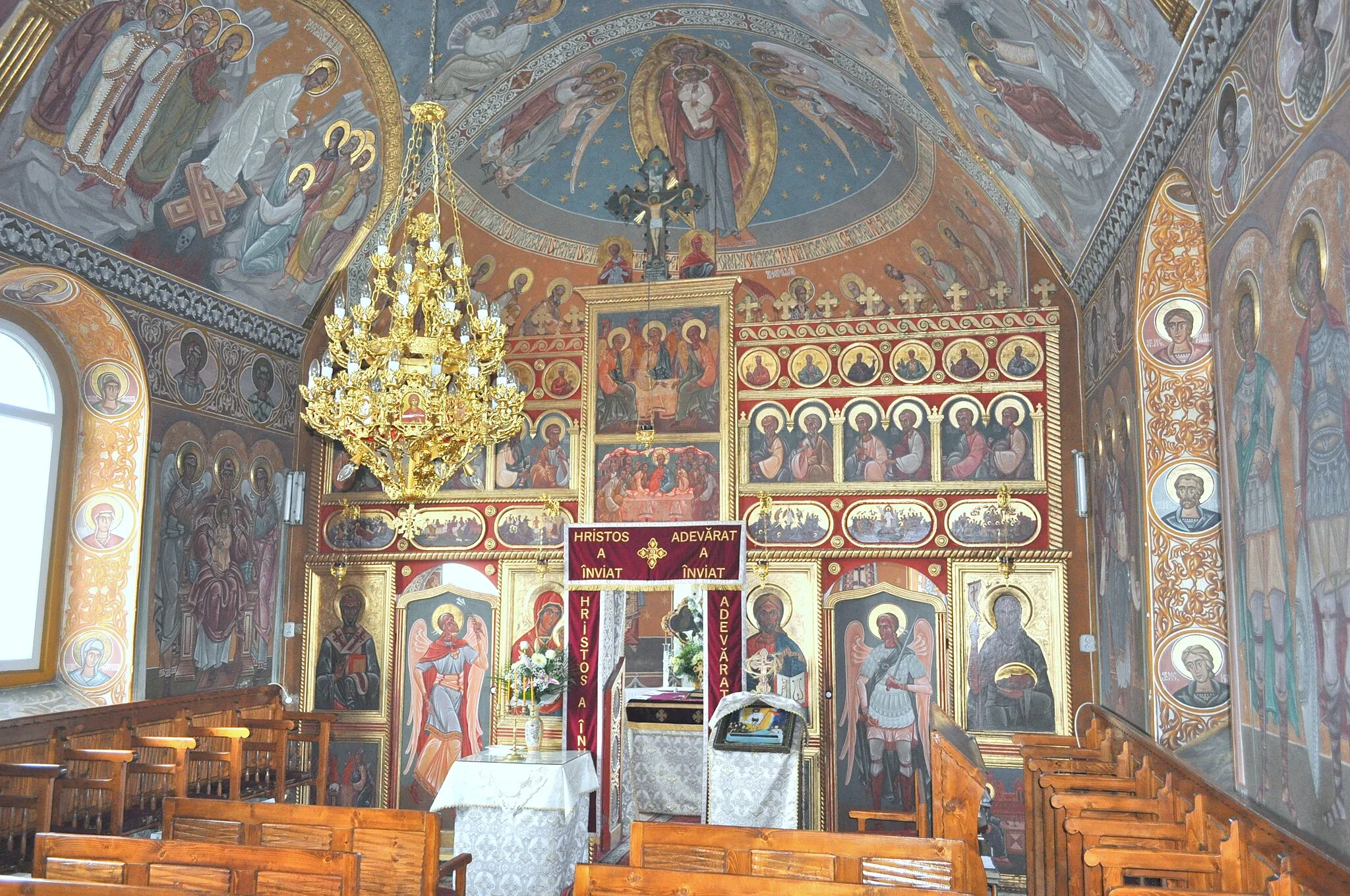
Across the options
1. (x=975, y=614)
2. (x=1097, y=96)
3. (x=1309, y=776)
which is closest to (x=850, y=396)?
(x=975, y=614)

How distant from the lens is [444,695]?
39.1ft

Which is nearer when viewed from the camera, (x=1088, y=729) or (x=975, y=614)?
(x=1088, y=729)

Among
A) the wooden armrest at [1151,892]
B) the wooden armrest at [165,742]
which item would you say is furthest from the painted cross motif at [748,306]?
the wooden armrest at [1151,892]

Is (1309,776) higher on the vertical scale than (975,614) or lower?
lower

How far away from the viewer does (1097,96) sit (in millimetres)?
7090

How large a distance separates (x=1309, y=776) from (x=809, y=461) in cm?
697

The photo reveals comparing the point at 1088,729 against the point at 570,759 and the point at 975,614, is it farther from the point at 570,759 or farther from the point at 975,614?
the point at 570,759

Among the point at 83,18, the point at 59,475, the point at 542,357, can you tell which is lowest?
the point at 59,475

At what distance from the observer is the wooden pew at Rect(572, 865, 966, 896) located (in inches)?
184

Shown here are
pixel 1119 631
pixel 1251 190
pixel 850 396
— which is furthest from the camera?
pixel 850 396

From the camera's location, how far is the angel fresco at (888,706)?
35.4 ft

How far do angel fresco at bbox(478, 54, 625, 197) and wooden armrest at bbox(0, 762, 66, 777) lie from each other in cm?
777

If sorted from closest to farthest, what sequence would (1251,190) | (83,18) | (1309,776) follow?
(1309,776), (1251,190), (83,18)

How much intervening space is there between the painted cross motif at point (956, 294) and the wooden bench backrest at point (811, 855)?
22.6ft
